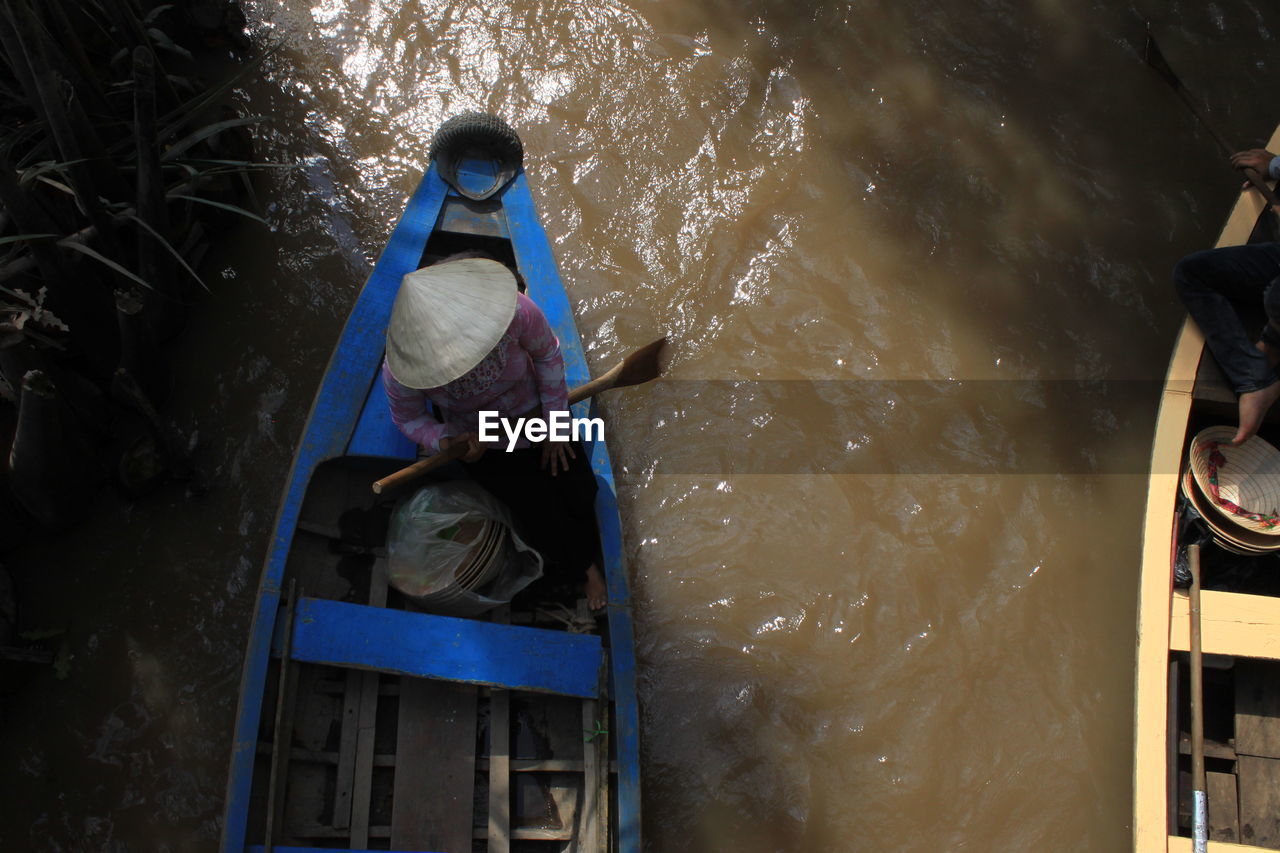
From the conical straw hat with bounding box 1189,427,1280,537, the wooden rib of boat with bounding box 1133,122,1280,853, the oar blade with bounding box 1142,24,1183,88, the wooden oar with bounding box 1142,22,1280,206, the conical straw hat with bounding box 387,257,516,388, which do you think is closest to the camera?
the conical straw hat with bounding box 387,257,516,388

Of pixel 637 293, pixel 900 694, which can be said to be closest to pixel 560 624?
pixel 900 694

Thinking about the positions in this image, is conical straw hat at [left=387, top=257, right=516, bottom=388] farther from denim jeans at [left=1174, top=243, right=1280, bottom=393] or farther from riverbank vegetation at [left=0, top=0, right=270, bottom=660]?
denim jeans at [left=1174, top=243, right=1280, bottom=393]

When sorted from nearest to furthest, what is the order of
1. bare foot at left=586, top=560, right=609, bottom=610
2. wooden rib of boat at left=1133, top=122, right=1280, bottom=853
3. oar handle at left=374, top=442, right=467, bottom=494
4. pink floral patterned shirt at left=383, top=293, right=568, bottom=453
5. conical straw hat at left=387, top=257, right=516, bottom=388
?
conical straw hat at left=387, top=257, right=516, bottom=388 < pink floral patterned shirt at left=383, top=293, right=568, bottom=453 < oar handle at left=374, top=442, right=467, bottom=494 < wooden rib of boat at left=1133, top=122, right=1280, bottom=853 < bare foot at left=586, top=560, right=609, bottom=610

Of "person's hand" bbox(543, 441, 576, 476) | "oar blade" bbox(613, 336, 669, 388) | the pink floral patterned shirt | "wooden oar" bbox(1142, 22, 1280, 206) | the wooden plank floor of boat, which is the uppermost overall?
"wooden oar" bbox(1142, 22, 1280, 206)

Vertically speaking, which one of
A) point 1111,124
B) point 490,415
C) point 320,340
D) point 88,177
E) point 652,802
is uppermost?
point 1111,124

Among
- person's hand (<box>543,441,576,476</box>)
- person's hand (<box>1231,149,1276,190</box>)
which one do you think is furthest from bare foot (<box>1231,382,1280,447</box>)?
person's hand (<box>543,441,576,476</box>)

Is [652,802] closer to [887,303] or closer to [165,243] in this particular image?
[887,303]

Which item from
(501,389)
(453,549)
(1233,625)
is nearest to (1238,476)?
(1233,625)
